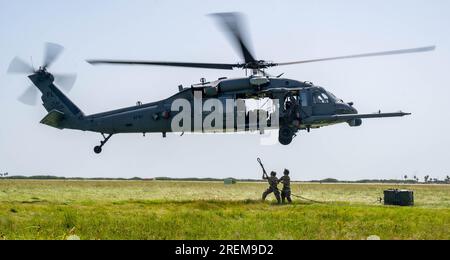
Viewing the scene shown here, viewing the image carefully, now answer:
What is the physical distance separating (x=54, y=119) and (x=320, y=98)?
15.0 metres

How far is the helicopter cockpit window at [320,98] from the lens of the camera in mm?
28141

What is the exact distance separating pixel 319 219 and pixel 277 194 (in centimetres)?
589

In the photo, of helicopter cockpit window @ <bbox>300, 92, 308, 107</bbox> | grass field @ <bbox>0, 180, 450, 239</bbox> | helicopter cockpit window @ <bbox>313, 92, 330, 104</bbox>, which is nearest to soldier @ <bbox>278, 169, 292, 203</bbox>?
grass field @ <bbox>0, 180, 450, 239</bbox>

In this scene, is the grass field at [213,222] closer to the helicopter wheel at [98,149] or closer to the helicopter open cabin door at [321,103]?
the helicopter open cabin door at [321,103]

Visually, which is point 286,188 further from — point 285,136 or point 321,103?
point 321,103

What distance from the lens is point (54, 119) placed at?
101ft

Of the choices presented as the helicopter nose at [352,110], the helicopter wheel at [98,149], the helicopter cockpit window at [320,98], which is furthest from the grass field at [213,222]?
the helicopter wheel at [98,149]

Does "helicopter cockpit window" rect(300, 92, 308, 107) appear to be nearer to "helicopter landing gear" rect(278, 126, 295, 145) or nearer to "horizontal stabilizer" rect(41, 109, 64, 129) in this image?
"helicopter landing gear" rect(278, 126, 295, 145)

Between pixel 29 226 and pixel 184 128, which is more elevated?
pixel 184 128

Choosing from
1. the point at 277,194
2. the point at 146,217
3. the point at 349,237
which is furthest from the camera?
the point at 277,194

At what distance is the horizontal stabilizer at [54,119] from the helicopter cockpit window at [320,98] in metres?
14.3
